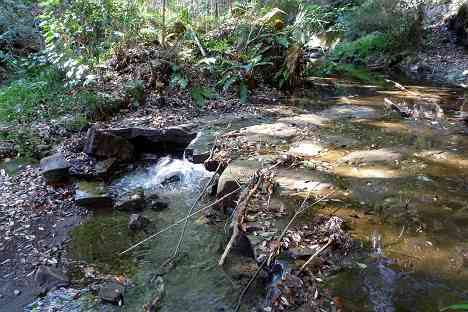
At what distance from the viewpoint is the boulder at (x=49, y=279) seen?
15.5ft

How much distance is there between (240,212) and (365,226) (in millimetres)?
1490

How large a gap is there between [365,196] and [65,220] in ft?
14.9

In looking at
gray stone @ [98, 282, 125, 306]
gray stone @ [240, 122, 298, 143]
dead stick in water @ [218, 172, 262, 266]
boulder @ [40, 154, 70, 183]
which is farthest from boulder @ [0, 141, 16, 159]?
dead stick in water @ [218, 172, 262, 266]

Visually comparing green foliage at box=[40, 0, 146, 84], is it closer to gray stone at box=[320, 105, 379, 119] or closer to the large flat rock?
gray stone at box=[320, 105, 379, 119]

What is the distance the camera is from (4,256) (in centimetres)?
543

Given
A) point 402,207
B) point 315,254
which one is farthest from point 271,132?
point 315,254

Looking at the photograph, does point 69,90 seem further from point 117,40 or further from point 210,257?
point 210,257

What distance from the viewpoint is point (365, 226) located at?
4648 millimetres

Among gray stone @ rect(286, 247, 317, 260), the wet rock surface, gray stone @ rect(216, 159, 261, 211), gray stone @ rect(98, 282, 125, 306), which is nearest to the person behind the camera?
gray stone @ rect(286, 247, 317, 260)

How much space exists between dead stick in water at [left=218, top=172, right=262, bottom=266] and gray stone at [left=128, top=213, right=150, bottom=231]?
1.58 metres

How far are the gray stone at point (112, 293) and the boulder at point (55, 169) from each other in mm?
3237

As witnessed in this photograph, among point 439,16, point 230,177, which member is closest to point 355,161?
point 230,177

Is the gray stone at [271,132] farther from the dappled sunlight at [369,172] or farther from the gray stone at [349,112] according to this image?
the dappled sunlight at [369,172]

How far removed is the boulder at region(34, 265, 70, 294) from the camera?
15.5 ft
